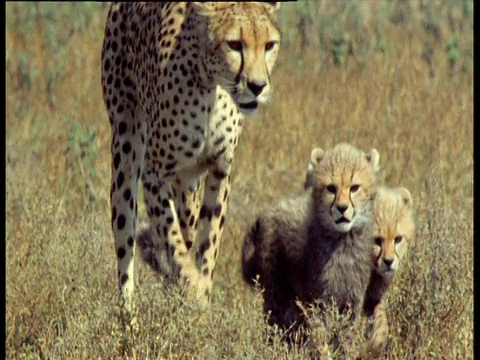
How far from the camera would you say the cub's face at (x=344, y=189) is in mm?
5270

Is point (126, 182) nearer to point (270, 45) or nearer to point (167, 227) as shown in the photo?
point (167, 227)

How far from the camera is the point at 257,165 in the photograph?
813 cm

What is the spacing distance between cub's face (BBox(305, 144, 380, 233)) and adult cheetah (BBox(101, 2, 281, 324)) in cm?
36

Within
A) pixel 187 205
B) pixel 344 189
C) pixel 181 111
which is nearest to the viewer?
pixel 344 189

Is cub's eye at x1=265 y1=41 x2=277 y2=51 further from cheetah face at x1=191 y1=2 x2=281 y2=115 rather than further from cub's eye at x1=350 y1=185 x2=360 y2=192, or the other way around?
cub's eye at x1=350 y1=185 x2=360 y2=192

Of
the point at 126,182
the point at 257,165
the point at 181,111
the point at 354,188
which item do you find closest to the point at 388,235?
the point at 354,188

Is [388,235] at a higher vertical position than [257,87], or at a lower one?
lower

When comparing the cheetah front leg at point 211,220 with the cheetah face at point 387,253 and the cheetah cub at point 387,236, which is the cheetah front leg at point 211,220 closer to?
the cheetah cub at point 387,236

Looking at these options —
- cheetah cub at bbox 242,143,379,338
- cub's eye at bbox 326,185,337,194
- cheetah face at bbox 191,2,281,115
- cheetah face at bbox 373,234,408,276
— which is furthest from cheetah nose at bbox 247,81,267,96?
cheetah face at bbox 373,234,408,276

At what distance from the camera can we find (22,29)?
10.8 meters

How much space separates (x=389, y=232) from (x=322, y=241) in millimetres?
250

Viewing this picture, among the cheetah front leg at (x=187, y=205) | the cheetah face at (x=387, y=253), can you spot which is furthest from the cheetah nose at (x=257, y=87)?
the cheetah front leg at (x=187, y=205)

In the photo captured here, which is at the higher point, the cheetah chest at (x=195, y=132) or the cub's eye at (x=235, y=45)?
the cub's eye at (x=235, y=45)

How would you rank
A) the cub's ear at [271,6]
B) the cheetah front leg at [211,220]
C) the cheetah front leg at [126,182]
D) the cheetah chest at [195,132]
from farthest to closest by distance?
the cheetah front leg at [126,182]
the cheetah front leg at [211,220]
the cheetah chest at [195,132]
the cub's ear at [271,6]
